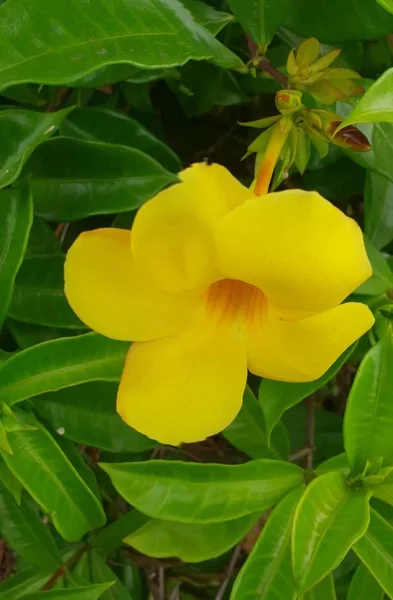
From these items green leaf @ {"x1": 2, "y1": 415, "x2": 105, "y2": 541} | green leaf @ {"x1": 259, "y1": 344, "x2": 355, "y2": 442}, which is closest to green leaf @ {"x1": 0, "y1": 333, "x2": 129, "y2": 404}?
green leaf @ {"x1": 2, "y1": 415, "x2": 105, "y2": 541}

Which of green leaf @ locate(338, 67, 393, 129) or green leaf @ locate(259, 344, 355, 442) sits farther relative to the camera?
green leaf @ locate(259, 344, 355, 442)

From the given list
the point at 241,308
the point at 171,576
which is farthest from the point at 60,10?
the point at 171,576

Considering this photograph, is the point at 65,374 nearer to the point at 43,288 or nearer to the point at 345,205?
the point at 43,288

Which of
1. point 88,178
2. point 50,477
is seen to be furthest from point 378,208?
point 50,477

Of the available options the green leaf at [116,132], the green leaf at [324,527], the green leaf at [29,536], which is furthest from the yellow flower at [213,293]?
the green leaf at [29,536]

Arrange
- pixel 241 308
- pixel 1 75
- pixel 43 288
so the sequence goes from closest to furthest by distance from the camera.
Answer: pixel 1 75, pixel 241 308, pixel 43 288

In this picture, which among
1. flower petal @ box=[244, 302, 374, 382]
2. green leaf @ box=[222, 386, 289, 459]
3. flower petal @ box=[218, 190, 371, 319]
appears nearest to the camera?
flower petal @ box=[218, 190, 371, 319]

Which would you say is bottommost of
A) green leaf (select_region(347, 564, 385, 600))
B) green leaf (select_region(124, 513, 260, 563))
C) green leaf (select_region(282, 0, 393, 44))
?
green leaf (select_region(347, 564, 385, 600))

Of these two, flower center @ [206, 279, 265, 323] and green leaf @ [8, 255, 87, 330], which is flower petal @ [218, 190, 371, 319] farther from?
green leaf @ [8, 255, 87, 330]
